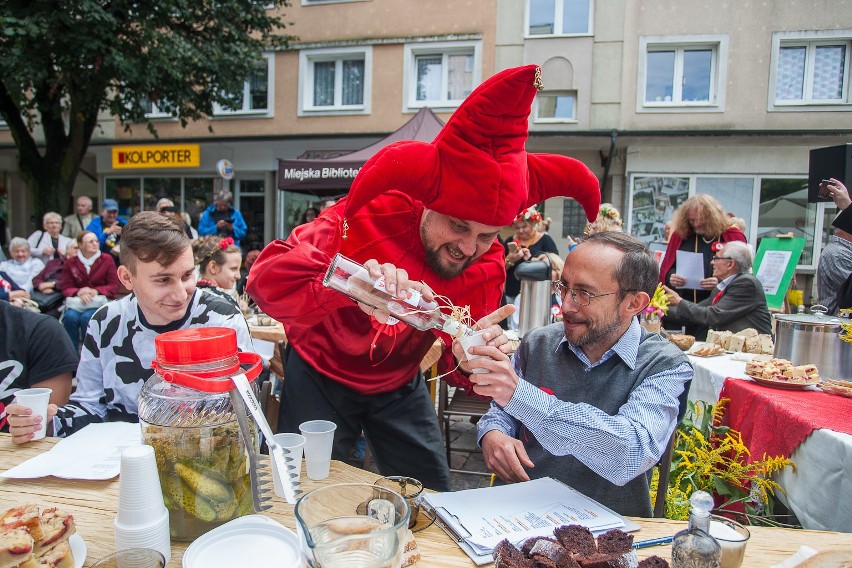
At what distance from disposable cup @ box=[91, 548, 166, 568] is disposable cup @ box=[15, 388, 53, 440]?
0.99 meters

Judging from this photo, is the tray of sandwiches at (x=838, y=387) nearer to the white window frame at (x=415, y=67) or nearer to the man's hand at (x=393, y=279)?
the man's hand at (x=393, y=279)

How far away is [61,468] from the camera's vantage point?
5.20ft

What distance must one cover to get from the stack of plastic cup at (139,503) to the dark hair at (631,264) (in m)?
1.57

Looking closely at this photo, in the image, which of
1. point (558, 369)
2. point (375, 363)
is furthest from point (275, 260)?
point (558, 369)

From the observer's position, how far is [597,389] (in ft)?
6.63

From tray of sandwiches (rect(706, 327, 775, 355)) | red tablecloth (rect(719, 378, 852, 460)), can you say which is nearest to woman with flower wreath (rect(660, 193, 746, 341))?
tray of sandwiches (rect(706, 327, 775, 355))

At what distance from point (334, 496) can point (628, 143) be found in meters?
13.0

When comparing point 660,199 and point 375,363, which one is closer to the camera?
point 375,363

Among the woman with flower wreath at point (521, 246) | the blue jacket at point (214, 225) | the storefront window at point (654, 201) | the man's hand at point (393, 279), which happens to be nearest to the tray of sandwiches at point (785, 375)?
the man's hand at point (393, 279)

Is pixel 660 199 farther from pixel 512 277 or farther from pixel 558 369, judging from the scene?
pixel 558 369

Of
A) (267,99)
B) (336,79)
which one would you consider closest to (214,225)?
(267,99)

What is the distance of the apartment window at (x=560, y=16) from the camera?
1284 centimetres

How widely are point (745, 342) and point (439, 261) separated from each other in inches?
116

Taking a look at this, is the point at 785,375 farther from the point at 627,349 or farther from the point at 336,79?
the point at 336,79
